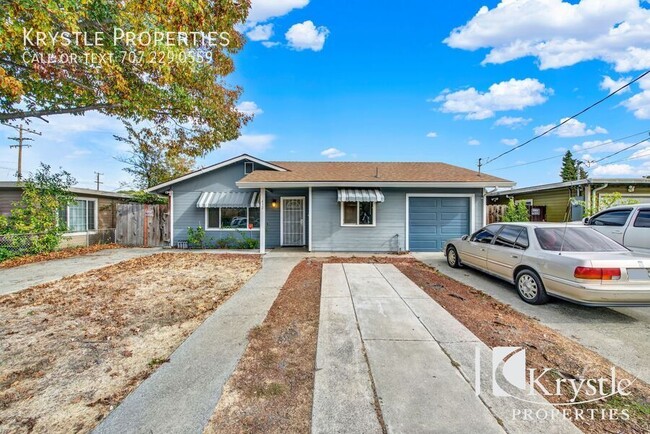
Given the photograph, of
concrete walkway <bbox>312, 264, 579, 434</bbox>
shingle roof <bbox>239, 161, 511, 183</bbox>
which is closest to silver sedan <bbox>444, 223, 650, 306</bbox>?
concrete walkway <bbox>312, 264, 579, 434</bbox>

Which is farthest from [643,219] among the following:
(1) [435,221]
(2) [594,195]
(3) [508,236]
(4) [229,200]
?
(4) [229,200]

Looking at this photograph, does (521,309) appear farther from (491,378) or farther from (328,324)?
(328,324)

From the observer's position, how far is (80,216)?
1273cm

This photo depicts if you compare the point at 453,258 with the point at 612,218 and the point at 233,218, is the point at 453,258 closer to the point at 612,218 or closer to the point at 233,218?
the point at 612,218

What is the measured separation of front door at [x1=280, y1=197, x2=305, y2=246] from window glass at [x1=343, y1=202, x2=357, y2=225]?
2072 millimetres

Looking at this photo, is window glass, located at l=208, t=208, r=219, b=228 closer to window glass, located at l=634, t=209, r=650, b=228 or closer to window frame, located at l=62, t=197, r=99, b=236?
window frame, located at l=62, t=197, r=99, b=236

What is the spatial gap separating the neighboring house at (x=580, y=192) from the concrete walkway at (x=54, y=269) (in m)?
17.2

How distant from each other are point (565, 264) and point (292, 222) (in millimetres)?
9322

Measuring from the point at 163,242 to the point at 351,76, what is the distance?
A: 12873 millimetres

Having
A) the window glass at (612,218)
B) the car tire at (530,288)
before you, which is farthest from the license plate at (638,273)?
the window glass at (612,218)

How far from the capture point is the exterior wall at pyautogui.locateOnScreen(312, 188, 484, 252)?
10.7 m

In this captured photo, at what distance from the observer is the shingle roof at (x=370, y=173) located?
406 inches

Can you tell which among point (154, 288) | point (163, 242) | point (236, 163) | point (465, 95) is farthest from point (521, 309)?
point (465, 95)

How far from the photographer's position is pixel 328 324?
3.89 meters
